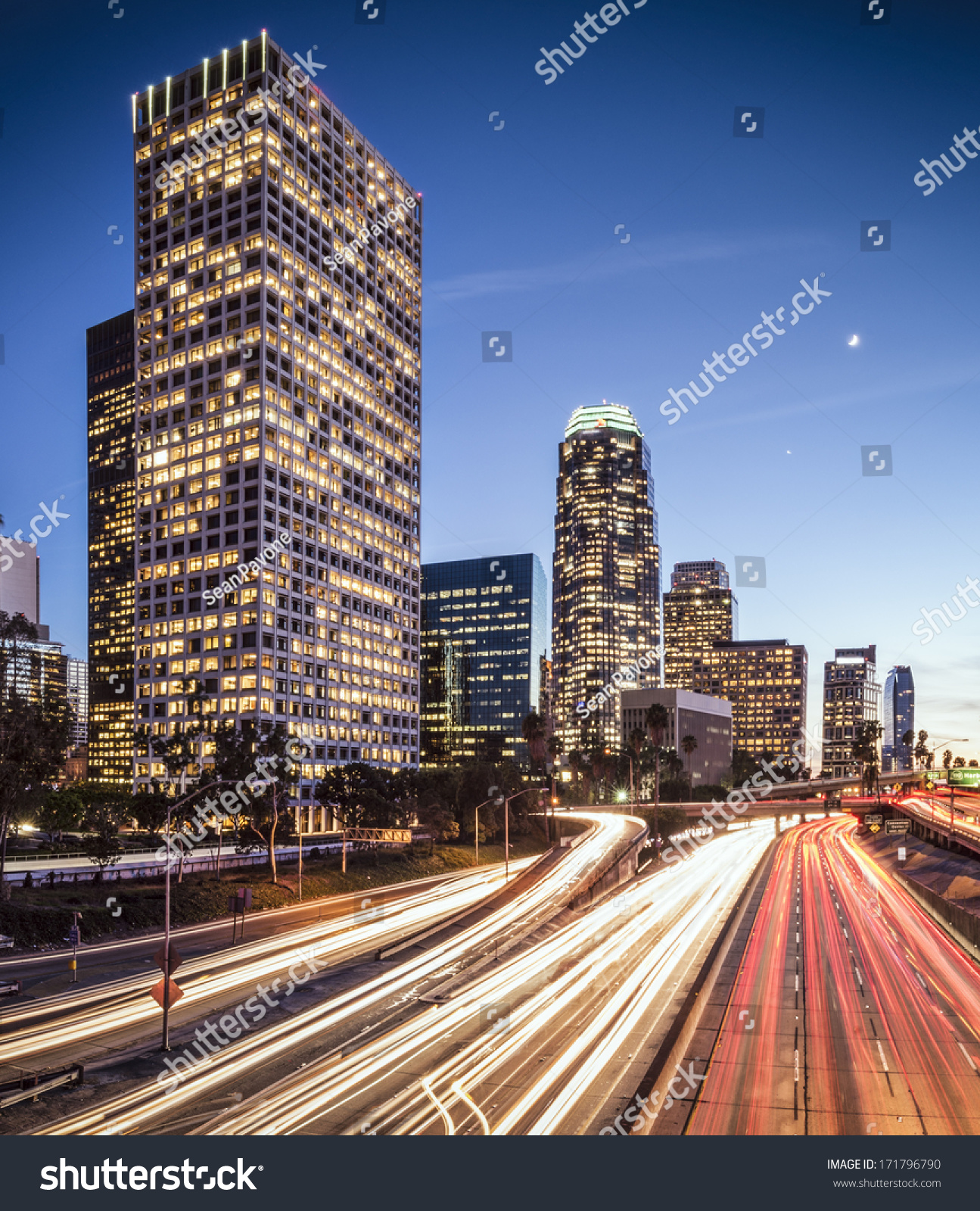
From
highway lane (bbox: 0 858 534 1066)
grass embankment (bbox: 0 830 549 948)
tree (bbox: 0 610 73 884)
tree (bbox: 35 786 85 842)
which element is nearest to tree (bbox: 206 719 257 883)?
grass embankment (bbox: 0 830 549 948)

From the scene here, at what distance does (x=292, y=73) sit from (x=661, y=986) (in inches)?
5944

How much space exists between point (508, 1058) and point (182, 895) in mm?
38136

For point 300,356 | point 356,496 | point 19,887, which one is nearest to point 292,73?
point 300,356

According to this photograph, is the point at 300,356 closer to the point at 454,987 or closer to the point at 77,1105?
the point at 454,987

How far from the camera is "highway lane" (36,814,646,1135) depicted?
821 inches

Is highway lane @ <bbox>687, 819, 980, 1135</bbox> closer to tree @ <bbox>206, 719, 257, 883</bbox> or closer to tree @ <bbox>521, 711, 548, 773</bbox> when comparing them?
tree @ <bbox>206, 719, 257, 883</bbox>

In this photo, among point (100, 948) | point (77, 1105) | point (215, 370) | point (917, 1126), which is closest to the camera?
point (917, 1126)

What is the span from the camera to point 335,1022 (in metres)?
29.7

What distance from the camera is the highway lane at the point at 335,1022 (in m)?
20.9

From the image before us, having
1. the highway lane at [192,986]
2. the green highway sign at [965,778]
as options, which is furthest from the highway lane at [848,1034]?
the green highway sign at [965,778]

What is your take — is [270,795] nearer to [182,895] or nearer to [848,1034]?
[182,895]

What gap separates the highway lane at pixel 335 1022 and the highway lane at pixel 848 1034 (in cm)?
1150

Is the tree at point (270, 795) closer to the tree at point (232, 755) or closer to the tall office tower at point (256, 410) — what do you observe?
the tree at point (232, 755)

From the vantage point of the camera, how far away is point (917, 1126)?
66.1 ft
